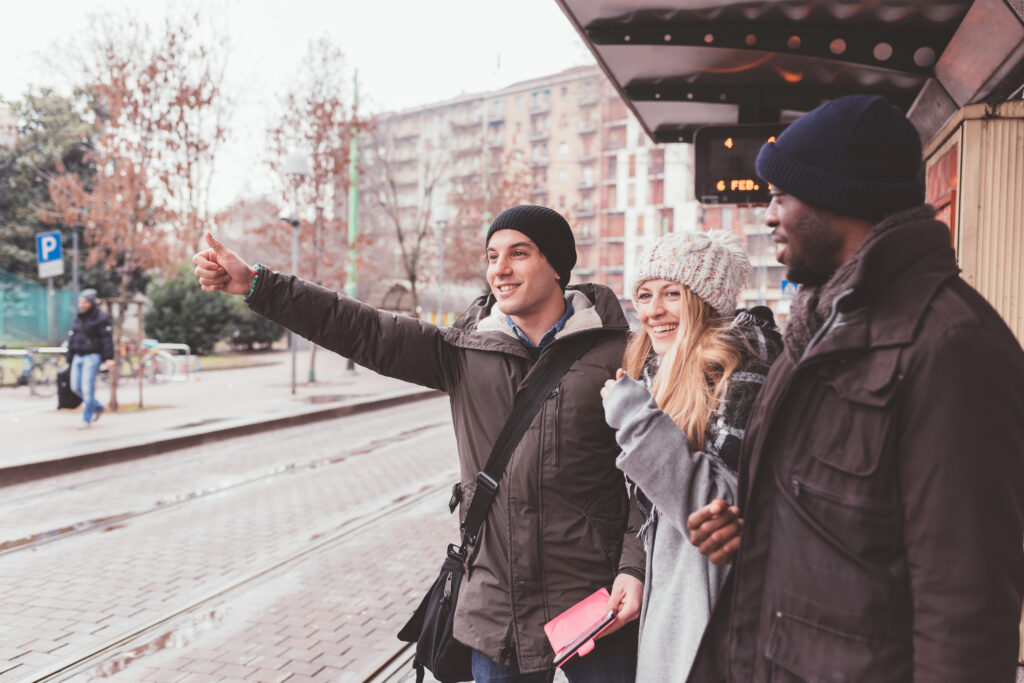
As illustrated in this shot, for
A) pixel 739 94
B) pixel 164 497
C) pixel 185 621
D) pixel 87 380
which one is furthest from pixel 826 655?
pixel 87 380

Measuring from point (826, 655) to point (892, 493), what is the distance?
337mm

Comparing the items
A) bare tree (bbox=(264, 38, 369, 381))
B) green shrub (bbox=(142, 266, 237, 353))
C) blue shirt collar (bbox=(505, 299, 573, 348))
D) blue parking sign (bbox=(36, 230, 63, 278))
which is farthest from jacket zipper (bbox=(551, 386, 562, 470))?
green shrub (bbox=(142, 266, 237, 353))

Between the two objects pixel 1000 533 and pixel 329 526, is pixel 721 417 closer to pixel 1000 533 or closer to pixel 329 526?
pixel 1000 533

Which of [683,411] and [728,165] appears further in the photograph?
[728,165]

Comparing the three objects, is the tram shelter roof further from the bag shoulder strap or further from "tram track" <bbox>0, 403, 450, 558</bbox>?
"tram track" <bbox>0, 403, 450, 558</bbox>

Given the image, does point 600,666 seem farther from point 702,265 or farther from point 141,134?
point 141,134

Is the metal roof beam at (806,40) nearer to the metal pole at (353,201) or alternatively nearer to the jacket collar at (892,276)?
the jacket collar at (892,276)

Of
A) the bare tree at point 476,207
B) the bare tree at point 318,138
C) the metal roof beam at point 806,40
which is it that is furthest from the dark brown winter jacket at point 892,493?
the bare tree at point 476,207

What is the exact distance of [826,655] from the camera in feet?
4.79

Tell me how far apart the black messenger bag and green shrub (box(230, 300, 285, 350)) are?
95.2ft

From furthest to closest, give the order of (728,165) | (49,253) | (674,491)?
1. (49,253)
2. (728,165)
3. (674,491)

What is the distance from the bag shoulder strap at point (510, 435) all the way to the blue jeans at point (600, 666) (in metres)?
0.38

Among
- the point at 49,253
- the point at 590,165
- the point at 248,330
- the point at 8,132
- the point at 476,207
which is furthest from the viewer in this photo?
the point at 590,165

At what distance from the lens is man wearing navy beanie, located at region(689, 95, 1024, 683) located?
4.24 ft
